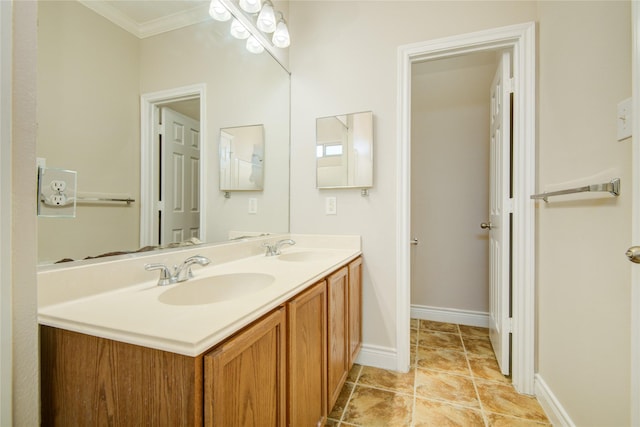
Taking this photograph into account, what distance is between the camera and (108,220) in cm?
85

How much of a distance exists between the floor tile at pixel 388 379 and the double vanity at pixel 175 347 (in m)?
0.60

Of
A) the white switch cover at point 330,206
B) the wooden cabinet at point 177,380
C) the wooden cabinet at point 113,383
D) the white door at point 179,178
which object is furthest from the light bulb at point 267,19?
the wooden cabinet at point 113,383

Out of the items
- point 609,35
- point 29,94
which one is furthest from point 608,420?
point 29,94

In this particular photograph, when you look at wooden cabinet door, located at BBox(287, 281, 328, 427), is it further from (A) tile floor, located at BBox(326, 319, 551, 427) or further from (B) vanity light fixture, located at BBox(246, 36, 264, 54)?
(B) vanity light fixture, located at BBox(246, 36, 264, 54)

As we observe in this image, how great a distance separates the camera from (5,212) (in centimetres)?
50

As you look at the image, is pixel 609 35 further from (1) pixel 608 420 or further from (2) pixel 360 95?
(1) pixel 608 420

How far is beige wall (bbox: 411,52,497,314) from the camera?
7.79ft

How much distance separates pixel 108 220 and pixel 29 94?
0.42m

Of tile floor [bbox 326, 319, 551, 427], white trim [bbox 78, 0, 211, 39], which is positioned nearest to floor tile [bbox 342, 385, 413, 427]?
tile floor [bbox 326, 319, 551, 427]

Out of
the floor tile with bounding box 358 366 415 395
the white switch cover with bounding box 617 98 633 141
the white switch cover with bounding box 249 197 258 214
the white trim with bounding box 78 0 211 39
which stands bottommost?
the floor tile with bounding box 358 366 415 395

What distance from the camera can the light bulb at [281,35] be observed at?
1.69m

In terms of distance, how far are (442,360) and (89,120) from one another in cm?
222

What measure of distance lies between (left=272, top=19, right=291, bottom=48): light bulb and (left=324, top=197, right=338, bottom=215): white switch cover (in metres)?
1.04

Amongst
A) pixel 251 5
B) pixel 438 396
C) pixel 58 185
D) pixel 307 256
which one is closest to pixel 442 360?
pixel 438 396
